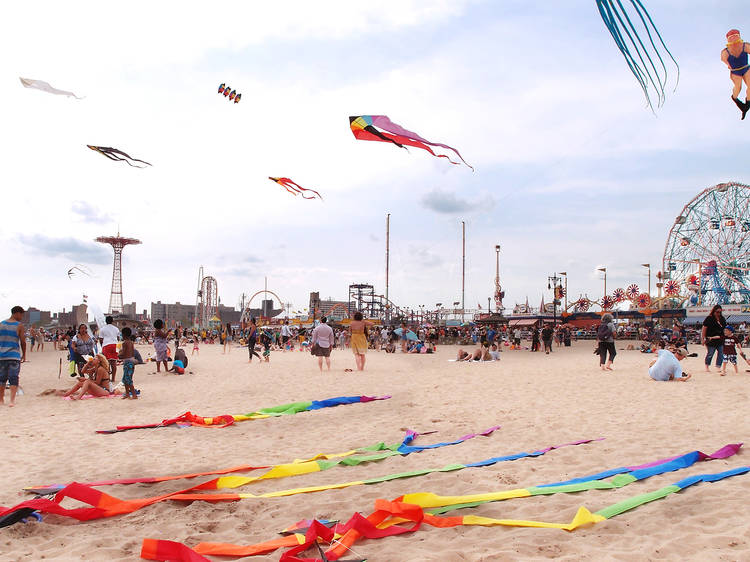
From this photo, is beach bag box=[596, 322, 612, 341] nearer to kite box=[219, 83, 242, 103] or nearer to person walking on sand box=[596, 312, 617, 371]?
person walking on sand box=[596, 312, 617, 371]

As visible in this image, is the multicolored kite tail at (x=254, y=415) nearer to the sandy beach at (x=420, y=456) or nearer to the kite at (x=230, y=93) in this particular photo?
the sandy beach at (x=420, y=456)

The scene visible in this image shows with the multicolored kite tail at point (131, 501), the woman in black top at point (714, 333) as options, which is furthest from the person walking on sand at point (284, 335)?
the multicolored kite tail at point (131, 501)

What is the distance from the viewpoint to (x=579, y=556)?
271 centimetres

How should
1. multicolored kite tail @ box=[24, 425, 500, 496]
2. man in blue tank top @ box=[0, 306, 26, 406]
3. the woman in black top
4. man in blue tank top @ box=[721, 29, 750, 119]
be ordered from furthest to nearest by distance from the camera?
the woman in black top → man in blue tank top @ box=[0, 306, 26, 406] → man in blue tank top @ box=[721, 29, 750, 119] → multicolored kite tail @ box=[24, 425, 500, 496]

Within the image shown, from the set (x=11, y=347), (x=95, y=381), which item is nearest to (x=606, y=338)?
(x=95, y=381)

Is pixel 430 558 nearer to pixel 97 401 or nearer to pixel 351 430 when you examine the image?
pixel 351 430

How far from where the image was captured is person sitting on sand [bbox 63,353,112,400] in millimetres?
8938

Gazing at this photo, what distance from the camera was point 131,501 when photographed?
3.74 meters

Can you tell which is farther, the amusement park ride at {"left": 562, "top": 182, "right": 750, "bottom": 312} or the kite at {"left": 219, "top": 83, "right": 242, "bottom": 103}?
the amusement park ride at {"left": 562, "top": 182, "right": 750, "bottom": 312}

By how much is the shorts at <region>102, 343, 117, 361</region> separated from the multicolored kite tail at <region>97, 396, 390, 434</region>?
14.0 feet

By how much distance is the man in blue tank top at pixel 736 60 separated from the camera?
5.88m

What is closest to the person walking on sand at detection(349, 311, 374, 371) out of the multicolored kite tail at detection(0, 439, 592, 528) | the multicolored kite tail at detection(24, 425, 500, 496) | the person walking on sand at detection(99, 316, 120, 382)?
the person walking on sand at detection(99, 316, 120, 382)

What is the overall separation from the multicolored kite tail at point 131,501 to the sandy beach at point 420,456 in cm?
7

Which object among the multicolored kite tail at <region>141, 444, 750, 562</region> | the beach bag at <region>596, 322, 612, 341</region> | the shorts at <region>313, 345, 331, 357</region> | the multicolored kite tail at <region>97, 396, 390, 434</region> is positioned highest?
the beach bag at <region>596, 322, 612, 341</region>
